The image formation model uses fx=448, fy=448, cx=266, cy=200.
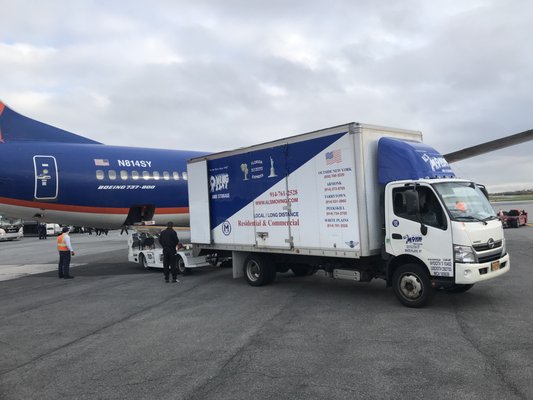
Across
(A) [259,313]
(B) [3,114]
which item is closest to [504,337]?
(A) [259,313]

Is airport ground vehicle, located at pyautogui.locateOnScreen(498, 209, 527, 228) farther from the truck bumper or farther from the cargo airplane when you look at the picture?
the truck bumper

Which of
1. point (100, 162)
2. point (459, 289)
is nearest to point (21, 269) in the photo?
point (100, 162)

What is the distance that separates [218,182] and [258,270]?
2764 millimetres

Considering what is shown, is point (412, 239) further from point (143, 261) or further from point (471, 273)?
point (143, 261)

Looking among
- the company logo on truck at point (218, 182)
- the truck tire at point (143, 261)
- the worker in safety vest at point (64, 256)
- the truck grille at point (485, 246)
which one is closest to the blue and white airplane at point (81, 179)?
the worker in safety vest at point (64, 256)

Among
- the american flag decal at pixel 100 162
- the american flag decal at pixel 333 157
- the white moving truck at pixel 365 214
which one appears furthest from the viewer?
the american flag decal at pixel 100 162

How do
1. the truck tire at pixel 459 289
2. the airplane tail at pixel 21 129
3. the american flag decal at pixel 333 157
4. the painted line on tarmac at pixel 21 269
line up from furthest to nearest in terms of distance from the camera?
the airplane tail at pixel 21 129, the painted line on tarmac at pixel 21 269, the truck tire at pixel 459 289, the american flag decal at pixel 333 157

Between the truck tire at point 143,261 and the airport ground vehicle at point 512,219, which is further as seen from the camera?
the airport ground vehicle at point 512,219

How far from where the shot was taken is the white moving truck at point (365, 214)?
8.21 metres

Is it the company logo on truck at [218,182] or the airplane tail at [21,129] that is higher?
the airplane tail at [21,129]

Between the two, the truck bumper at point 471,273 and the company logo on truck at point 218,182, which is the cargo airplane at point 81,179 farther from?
the truck bumper at point 471,273

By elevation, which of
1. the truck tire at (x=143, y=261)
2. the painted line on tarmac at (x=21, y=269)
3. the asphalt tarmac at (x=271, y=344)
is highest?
the truck tire at (x=143, y=261)

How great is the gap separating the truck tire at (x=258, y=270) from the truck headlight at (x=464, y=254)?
4953mm

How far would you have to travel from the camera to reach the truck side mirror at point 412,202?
8438 millimetres
